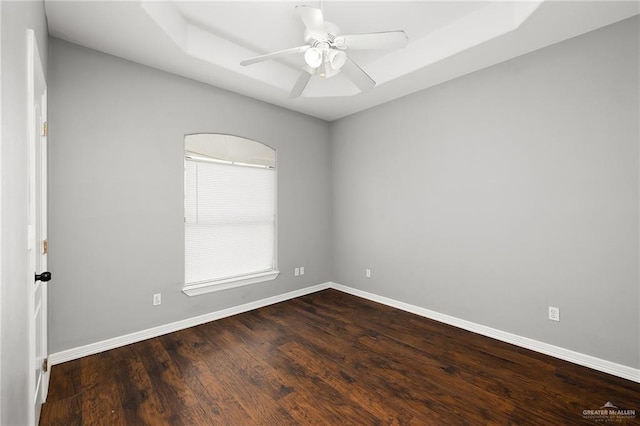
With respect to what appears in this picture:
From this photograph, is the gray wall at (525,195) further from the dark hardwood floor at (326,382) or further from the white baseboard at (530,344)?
the dark hardwood floor at (326,382)

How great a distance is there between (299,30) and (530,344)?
372 cm

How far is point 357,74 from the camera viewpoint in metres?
2.31

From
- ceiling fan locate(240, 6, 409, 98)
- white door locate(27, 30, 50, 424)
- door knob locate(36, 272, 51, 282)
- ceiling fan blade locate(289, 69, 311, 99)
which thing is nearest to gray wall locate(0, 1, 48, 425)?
white door locate(27, 30, 50, 424)

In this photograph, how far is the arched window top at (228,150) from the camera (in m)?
3.20

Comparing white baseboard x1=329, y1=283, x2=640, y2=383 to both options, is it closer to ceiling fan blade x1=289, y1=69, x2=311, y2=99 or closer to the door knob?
ceiling fan blade x1=289, y1=69, x2=311, y2=99

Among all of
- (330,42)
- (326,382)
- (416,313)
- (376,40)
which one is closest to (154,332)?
(326,382)

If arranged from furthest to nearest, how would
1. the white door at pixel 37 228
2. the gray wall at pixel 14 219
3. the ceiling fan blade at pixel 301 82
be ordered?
1. the ceiling fan blade at pixel 301 82
2. the white door at pixel 37 228
3. the gray wall at pixel 14 219

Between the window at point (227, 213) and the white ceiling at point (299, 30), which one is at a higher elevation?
the white ceiling at point (299, 30)

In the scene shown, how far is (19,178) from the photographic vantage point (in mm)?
1166

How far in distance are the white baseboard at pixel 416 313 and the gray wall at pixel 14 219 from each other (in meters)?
1.40

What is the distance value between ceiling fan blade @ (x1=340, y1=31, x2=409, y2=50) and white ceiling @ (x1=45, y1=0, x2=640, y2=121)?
75cm

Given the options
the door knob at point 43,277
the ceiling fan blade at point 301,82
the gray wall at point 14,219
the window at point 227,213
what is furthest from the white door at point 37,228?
the ceiling fan blade at point 301,82

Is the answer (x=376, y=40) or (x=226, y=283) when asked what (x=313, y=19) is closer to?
(x=376, y=40)

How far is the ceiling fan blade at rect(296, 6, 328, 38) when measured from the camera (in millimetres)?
1758
